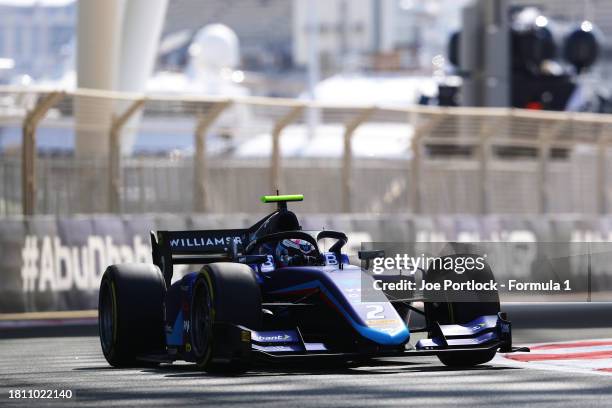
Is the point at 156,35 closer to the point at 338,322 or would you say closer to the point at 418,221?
the point at 418,221

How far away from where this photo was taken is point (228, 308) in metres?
10.9

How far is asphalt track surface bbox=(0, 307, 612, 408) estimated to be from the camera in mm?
9266

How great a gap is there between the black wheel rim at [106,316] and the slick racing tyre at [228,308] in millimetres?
1530

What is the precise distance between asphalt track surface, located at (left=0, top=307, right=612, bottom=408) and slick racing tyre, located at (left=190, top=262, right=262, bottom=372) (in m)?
0.15

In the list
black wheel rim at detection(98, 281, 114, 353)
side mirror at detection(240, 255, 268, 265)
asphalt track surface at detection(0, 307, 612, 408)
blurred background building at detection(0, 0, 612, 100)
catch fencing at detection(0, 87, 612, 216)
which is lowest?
asphalt track surface at detection(0, 307, 612, 408)

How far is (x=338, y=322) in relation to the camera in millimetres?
11000

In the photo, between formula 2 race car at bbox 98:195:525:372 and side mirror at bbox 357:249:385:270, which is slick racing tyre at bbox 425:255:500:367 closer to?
formula 2 race car at bbox 98:195:525:372

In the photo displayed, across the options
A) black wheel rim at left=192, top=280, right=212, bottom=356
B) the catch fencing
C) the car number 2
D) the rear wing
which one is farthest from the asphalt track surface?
the catch fencing

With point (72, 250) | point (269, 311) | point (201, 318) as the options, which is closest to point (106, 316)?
point (201, 318)

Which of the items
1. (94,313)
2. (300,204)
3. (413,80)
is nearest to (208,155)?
(300,204)

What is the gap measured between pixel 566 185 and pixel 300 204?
5069mm

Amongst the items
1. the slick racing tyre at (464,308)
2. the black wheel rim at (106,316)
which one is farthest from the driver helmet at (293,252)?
the black wheel rim at (106,316)

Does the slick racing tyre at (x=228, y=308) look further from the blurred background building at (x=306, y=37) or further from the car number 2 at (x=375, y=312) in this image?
the blurred background building at (x=306, y=37)

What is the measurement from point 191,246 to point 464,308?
2437 millimetres
